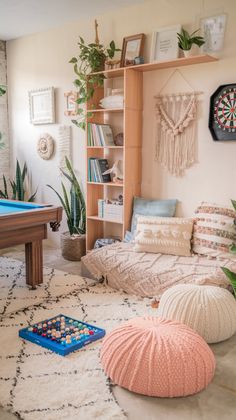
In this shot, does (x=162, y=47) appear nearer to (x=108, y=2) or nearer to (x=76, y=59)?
(x=108, y=2)

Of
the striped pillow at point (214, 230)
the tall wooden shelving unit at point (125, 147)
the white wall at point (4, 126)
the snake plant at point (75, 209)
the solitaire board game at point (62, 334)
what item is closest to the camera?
the solitaire board game at point (62, 334)

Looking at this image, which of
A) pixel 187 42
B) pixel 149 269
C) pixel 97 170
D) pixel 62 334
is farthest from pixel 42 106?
pixel 62 334

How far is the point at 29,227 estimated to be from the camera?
3.50 m

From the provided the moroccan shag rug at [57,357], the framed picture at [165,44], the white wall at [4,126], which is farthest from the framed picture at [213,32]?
the white wall at [4,126]

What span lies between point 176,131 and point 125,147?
0.52 meters

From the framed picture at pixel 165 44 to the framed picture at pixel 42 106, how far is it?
158 cm

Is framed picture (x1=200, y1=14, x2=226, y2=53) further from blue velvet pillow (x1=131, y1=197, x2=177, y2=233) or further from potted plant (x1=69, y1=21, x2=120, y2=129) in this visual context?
blue velvet pillow (x1=131, y1=197, x2=177, y2=233)

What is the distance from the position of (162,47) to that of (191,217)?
1.66 meters

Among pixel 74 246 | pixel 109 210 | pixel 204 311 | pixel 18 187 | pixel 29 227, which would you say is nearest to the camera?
pixel 204 311

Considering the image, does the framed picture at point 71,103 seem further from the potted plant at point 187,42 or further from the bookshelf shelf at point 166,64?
the potted plant at point 187,42

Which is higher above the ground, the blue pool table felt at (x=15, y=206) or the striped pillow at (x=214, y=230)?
the blue pool table felt at (x=15, y=206)

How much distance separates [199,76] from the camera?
3705mm

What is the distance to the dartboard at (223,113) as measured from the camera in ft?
11.5

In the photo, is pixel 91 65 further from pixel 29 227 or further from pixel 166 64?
pixel 29 227
